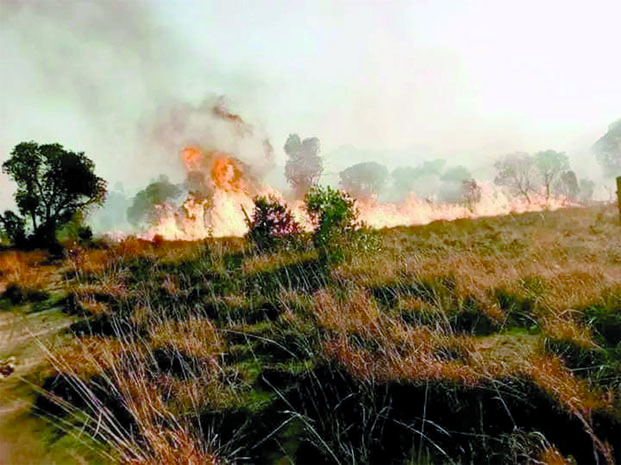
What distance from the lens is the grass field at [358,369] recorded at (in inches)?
116

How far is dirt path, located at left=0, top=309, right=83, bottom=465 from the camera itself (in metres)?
3.58

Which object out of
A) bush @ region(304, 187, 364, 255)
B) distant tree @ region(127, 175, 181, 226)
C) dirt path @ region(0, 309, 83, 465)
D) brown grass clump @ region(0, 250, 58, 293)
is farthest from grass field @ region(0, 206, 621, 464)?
distant tree @ region(127, 175, 181, 226)

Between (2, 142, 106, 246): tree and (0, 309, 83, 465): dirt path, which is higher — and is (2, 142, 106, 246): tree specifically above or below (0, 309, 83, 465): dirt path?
above

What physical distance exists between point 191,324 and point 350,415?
3.42m

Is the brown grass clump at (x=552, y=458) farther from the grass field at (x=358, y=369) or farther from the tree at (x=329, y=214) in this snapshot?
the tree at (x=329, y=214)

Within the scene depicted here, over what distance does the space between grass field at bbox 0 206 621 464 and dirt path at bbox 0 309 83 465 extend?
18 centimetres

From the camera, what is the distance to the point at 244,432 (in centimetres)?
340

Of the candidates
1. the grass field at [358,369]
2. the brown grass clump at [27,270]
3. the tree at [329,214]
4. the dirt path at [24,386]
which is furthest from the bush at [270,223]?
the dirt path at [24,386]

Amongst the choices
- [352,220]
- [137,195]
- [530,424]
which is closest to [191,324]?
[530,424]

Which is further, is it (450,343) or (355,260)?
(355,260)

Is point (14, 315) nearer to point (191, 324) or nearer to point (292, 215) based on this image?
point (191, 324)

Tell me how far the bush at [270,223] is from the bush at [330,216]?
1336 millimetres

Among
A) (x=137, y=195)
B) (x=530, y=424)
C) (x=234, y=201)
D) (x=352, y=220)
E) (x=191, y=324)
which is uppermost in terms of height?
(x=137, y=195)

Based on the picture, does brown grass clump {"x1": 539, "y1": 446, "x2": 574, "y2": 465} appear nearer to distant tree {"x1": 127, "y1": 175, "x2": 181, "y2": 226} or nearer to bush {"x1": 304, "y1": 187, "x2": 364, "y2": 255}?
bush {"x1": 304, "y1": 187, "x2": 364, "y2": 255}
